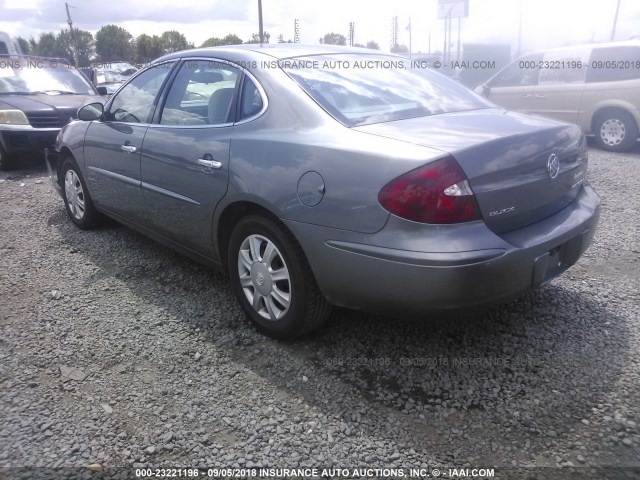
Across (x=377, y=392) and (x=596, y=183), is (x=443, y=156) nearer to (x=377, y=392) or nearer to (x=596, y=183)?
(x=377, y=392)

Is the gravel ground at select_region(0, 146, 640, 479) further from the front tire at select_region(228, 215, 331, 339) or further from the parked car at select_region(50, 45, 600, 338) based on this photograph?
the parked car at select_region(50, 45, 600, 338)

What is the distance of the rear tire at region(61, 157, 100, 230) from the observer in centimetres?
473

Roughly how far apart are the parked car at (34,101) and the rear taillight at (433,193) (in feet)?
22.6

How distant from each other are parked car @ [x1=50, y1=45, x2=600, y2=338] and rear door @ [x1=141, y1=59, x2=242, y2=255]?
0.04 feet

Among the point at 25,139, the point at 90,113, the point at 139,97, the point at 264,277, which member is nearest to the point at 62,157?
the point at 90,113

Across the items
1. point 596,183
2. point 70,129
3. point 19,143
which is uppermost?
point 70,129

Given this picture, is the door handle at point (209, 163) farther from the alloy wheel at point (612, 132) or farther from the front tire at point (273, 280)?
the alloy wheel at point (612, 132)

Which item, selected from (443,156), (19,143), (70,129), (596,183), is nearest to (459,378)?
(443,156)

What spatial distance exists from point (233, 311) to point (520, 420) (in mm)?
1778

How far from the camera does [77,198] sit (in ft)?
16.0

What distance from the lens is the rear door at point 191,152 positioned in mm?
3086

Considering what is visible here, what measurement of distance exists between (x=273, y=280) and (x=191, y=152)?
3.15ft

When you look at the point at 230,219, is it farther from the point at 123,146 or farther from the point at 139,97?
the point at 139,97

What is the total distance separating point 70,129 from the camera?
480 cm
